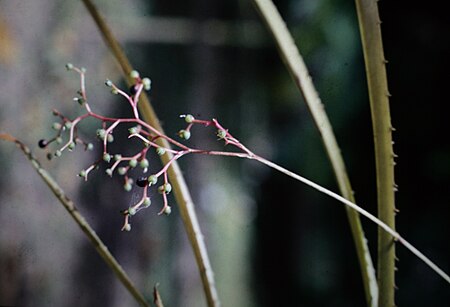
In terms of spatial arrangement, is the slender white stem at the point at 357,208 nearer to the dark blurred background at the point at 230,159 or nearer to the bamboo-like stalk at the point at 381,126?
the bamboo-like stalk at the point at 381,126

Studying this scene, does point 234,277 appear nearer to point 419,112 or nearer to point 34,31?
point 419,112

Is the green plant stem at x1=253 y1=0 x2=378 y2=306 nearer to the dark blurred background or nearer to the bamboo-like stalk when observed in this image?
the bamboo-like stalk

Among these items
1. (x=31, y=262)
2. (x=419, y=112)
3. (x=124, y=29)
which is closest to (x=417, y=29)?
(x=419, y=112)

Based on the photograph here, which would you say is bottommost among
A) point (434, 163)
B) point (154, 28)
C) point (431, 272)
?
point (431, 272)

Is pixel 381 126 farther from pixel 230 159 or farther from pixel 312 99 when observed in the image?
pixel 230 159

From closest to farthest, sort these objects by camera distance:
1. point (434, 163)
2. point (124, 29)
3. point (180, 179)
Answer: point (180, 179) < point (434, 163) < point (124, 29)

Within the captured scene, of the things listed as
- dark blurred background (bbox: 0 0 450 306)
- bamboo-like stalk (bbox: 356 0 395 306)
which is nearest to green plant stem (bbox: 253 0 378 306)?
bamboo-like stalk (bbox: 356 0 395 306)

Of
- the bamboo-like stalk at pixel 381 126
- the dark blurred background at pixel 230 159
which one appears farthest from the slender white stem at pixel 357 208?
the dark blurred background at pixel 230 159
